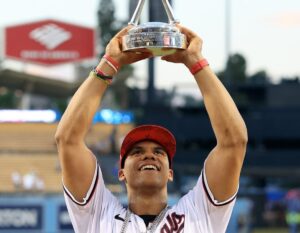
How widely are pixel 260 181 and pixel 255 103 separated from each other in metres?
4.83

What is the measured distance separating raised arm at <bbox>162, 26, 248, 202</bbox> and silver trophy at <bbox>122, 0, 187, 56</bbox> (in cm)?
16

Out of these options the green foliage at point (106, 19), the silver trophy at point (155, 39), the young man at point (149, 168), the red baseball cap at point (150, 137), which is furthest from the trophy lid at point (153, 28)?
the green foliage at point (106, 19)

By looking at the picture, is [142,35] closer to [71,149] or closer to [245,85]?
[71,149]

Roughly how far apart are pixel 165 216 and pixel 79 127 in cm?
51

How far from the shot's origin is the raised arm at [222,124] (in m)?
4.30

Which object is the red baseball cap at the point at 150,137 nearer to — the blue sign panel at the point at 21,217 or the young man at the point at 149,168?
the young man at the point at 149,168

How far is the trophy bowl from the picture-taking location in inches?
158

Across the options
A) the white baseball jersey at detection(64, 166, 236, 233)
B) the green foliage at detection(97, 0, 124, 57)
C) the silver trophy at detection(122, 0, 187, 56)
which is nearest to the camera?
the silver trophy at detection(122, 0, 187, 56)

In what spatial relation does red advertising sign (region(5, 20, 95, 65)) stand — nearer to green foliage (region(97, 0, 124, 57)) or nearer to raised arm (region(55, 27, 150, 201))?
green foliage (region(97, 0, 124, 57))

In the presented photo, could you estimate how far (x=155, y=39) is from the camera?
403cm

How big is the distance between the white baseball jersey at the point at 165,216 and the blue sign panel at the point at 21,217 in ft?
55.0

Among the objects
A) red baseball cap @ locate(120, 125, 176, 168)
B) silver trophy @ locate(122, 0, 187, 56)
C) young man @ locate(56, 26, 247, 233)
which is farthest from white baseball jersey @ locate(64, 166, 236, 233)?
silver trophy @ locate(122, 0, 187, 56)

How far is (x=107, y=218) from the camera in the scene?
4.39 m

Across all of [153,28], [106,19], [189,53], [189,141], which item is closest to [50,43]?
[189,141]
